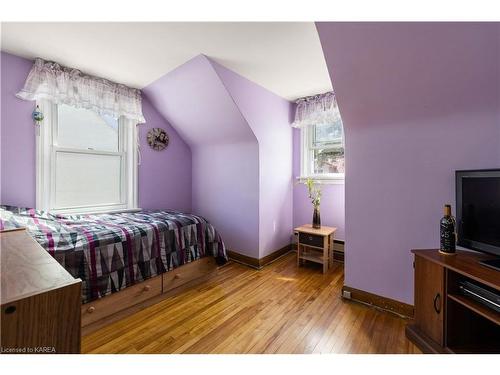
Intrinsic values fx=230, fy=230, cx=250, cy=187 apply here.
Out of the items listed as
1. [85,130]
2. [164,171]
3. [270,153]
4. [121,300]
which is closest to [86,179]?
[85,130]

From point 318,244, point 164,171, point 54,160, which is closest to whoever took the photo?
point 54,160

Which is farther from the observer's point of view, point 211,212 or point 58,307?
point 211,212

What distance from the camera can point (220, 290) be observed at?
7.40ft

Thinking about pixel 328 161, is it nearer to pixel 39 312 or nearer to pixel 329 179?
pixel 329 179

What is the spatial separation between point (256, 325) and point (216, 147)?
2186mm

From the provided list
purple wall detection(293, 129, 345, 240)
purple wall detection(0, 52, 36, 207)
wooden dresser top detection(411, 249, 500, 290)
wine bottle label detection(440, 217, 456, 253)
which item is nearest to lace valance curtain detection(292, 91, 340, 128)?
purple wall detection(293, 129, 345, 240)

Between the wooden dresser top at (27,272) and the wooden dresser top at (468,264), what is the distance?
175 cm

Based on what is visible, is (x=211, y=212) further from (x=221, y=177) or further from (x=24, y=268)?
(x=24, y=268)

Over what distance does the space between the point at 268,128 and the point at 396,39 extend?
1672 mm

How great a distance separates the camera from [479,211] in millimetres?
1406

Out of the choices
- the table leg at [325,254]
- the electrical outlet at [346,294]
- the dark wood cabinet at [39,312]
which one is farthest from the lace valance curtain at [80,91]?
the electrical outlet at [346,294]

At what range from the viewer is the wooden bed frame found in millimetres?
1627
